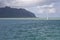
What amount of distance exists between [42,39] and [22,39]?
1655 mm

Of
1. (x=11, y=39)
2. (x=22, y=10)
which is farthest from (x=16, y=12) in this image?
(x=11, y=39)

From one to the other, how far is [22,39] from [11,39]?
89 cm

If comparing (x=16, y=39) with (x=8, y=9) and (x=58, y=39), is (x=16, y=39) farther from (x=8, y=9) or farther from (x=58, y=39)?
(x=8, y=9)

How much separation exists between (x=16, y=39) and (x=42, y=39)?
208 centimetres

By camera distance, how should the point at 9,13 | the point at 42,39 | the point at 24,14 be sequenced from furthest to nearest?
1. the point at 9,13
2. the point at 24,14
3. the point at 42,39

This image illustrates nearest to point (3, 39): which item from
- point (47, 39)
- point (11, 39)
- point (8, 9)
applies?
point (11, 39)

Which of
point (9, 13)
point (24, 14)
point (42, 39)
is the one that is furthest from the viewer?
point (9, 13)

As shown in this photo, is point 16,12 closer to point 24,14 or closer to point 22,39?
point 24,14

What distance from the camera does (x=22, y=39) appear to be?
17.0m

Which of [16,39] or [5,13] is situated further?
[5,13]

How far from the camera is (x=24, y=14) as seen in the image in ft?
339

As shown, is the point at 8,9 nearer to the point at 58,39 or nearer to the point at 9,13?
the point at 9,13

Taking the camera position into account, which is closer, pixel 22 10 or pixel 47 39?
pixel 47 39

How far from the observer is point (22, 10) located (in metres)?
107
